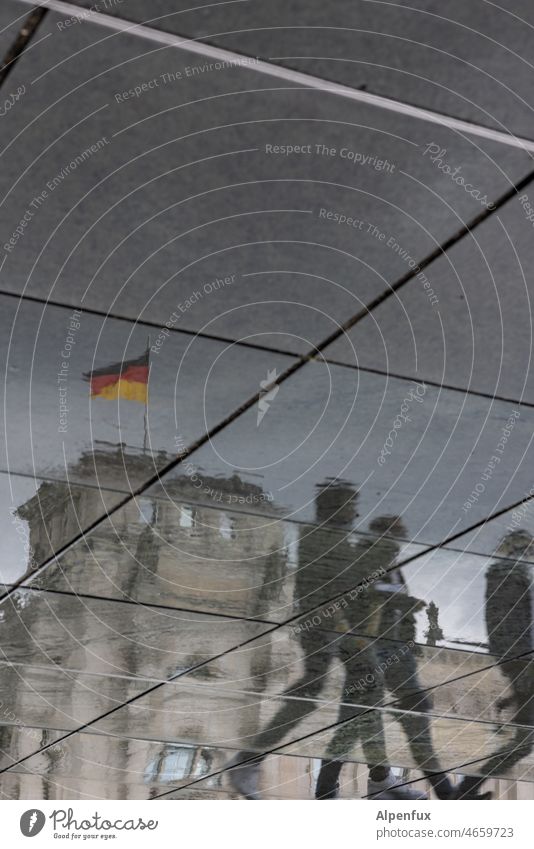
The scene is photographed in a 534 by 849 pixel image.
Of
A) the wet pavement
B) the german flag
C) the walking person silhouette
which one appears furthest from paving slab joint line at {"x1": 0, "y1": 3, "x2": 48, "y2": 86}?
the walking person silhouette

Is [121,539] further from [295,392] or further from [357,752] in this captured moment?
[357,752]

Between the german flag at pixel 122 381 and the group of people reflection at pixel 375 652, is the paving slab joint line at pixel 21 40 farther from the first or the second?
the group of people reflection at pixel 375 652

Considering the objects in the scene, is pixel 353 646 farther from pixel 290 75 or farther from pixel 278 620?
pixel 290 75

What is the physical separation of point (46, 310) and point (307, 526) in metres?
0.72

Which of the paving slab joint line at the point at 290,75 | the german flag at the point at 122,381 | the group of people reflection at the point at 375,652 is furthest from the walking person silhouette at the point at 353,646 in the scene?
the paving slab joint line at the point at 290,75

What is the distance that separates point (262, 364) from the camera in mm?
1458

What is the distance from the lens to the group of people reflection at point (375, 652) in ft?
6.36

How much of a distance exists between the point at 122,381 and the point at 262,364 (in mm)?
218

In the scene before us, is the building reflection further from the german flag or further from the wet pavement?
the german flag

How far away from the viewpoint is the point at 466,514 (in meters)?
1.88

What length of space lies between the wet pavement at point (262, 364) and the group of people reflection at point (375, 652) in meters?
0.01

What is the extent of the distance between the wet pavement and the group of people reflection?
0.4 inches

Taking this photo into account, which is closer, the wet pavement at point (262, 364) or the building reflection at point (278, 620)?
the wet pavement at point (262, 364)

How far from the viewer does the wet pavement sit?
1.06 m
